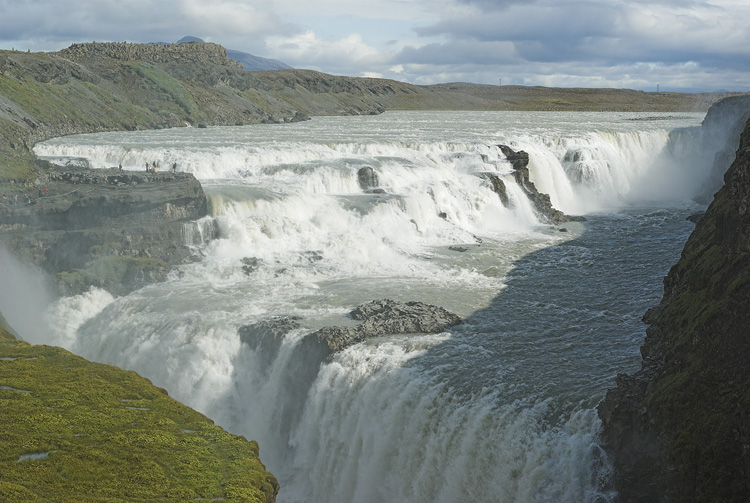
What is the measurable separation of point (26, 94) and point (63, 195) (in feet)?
118

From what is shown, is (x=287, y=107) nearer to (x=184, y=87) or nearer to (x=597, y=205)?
(x=184, y=87)

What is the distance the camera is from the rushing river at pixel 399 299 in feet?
56.0

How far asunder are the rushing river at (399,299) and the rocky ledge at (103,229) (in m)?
0.88

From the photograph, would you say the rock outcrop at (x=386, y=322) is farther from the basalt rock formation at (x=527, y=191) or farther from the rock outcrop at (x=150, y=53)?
the rock outcrop at (x=150, y=53)

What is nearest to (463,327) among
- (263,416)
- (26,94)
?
(263,416)

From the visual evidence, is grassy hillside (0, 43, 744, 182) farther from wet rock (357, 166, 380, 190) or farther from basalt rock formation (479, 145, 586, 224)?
basalt rock formation (479, 145, 586, 224)

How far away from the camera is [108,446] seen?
13.8 m

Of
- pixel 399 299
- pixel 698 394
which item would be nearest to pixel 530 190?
pixel 399 299

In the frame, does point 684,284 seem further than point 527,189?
No

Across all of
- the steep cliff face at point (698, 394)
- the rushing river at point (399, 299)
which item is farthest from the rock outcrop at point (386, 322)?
the steep cliff face at point (698, 394)

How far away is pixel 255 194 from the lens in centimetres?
3475

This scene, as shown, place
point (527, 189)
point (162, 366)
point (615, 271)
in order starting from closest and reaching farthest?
point (162, 366) → point (615, 271) → point (527, 189)

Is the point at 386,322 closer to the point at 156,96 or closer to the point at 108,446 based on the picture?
the point at 108,446

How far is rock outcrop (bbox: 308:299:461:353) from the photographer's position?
69.8 ft
